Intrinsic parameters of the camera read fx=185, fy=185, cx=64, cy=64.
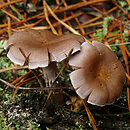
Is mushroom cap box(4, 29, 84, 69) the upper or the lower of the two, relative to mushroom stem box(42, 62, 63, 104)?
upper

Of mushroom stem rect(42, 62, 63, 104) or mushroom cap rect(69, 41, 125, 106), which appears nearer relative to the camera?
mushroom cap rect(69, 41, 125, 106)

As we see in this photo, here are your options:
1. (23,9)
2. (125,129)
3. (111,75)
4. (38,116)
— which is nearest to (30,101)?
(38,116)

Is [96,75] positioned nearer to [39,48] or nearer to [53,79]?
[53,79]

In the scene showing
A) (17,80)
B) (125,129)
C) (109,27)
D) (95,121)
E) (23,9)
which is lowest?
(125,129)

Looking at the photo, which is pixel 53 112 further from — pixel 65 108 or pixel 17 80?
pixel 17 80

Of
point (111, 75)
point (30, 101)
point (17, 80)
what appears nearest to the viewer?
point (111, 75)

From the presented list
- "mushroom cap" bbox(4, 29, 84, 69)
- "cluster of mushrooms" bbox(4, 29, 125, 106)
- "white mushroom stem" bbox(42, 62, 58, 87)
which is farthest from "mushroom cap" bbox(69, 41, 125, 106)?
"white mushroom stem" bbox(42, 62, 58, 87)

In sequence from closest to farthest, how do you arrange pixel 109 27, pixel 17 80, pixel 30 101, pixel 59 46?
pixel 59 46 < pixel 30 101 < pixel 17 80 < pixel 109 27

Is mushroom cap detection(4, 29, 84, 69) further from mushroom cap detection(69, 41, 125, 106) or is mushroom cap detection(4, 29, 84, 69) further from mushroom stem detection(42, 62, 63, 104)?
mushroom stem detection(42, 62, 63, 104)
